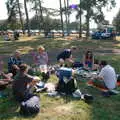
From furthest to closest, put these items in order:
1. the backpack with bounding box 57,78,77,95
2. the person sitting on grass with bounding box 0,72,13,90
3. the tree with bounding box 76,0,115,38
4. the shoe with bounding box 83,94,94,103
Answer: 1. the tree with bounding box 76,0,115,38
2. the person sitting on grass with bounding box 0,72,13,90
3. the backpack with bounding box 57,78,77,95
4. the shoe with bounding box 83,94,94,103

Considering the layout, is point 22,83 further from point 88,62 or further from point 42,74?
point 88,62

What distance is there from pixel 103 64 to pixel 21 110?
178 inches

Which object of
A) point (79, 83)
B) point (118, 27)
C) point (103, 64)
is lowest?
point (118, 27)

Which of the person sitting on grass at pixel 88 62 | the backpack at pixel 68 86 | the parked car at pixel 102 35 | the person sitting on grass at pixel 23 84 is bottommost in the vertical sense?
the parked car at pixel 102 35

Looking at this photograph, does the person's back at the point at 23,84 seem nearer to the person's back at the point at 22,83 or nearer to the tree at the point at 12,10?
the person's back at the point at 22,83

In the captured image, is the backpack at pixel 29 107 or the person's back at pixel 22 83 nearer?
the backpack at pixel 29 107

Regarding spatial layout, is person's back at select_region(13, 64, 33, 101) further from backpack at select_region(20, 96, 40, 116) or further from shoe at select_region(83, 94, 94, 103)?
shoe at select_region(83, 94, 94, 103)

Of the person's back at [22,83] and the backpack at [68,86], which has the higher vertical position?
the person's back at [22,83]

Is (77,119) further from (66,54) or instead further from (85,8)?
(85,8)

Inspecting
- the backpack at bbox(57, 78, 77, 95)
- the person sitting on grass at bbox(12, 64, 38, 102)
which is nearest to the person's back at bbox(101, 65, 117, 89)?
the backpack at bbox(57, 78, 77, 95)

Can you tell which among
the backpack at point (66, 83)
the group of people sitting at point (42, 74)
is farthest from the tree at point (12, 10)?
the backpack at point (66, 83)

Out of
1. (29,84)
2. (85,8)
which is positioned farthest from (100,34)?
(29,84)

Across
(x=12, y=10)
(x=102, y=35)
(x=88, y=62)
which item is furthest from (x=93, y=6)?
(x=88, y=62)

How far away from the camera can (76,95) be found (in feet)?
37.7
